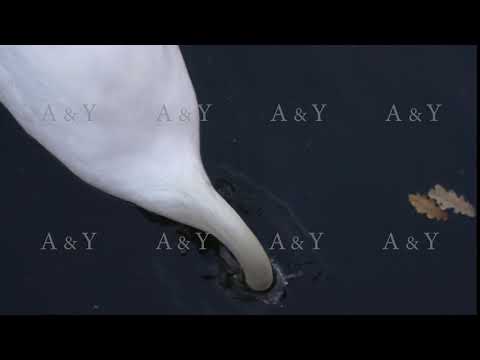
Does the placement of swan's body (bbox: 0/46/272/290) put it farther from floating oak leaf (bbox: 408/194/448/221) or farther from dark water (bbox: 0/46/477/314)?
floating oak leaf (bbox: 408/194/448/221)

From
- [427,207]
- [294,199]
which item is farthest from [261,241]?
[427,207]

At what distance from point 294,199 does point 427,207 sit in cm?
36

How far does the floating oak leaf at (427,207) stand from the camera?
5.29 feet

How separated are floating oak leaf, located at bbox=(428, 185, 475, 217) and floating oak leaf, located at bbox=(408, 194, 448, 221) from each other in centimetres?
1

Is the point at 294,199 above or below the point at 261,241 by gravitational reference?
above

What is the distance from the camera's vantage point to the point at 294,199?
1.62 metres

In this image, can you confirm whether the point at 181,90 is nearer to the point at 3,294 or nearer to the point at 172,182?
the point at 172,182

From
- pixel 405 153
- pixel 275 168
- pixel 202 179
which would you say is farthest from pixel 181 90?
pixel 405 153

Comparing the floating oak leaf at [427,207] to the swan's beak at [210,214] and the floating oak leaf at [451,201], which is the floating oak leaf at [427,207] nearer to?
the floating oak leaf at [451,201]

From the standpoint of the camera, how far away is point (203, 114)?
1.60 meters

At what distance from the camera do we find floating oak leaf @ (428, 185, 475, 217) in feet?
5.21

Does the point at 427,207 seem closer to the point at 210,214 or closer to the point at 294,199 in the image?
the point at 294,199

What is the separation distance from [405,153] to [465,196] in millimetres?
192

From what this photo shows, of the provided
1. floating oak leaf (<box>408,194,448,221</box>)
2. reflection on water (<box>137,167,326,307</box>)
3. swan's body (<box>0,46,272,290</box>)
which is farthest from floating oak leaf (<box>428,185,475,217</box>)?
swan's body (<box>0,46,272,290</box>)
